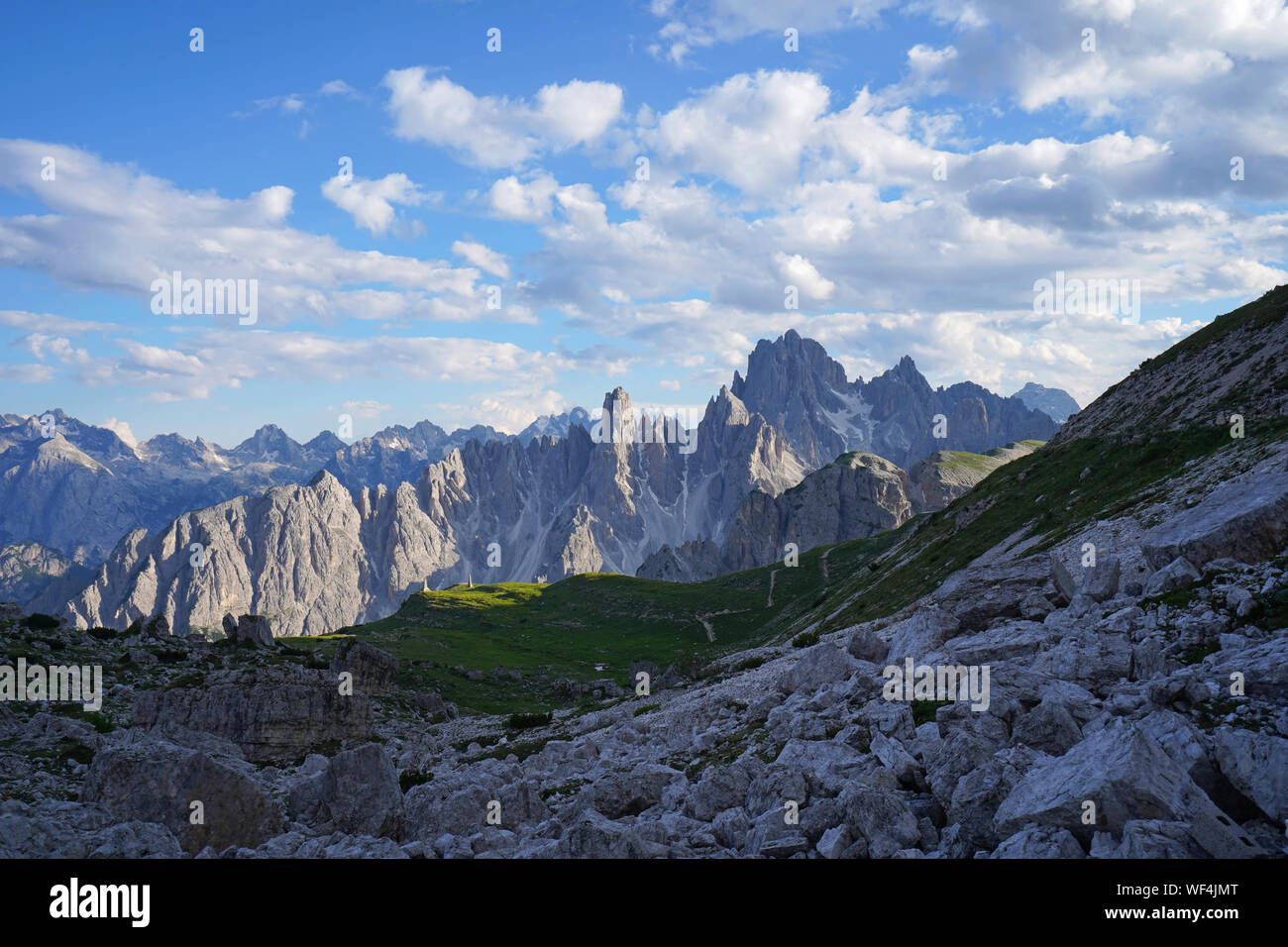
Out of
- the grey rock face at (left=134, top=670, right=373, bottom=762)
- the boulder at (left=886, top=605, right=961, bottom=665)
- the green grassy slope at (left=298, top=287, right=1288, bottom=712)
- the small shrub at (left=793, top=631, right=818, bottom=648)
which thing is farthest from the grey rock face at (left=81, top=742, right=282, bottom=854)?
the green grassy slope at (left=298, top=287, right=1288, bottom=712)

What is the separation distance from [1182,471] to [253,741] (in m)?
60.0

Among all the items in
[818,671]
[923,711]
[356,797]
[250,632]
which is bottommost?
[250,632]

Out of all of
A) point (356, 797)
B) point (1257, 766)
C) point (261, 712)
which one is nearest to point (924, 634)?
point (1257, 766)

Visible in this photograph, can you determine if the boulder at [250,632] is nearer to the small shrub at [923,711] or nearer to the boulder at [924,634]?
the boulder at [924,634]

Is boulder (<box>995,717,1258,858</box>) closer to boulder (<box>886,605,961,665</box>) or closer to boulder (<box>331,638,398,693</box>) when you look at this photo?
boulder (<box>886,605,961,665</box>)

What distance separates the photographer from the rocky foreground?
44.7 ft

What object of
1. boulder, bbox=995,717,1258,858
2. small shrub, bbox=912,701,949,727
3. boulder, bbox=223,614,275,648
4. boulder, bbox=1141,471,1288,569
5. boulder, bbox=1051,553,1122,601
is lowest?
boulder, bbox=223,614,275,648

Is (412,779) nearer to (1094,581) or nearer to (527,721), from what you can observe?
(527,721)

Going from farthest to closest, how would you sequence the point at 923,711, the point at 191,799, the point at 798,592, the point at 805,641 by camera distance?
1. the point at 798,592
2. the point at 805,641
3. the point at 191,799
4. the point at 923,711

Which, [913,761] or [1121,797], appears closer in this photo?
[1121,797]

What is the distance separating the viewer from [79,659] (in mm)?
54094

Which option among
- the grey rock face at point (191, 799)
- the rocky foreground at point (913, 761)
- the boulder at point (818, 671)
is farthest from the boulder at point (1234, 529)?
the grey rock face at point (191, 799)

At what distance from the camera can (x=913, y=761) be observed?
60.8ft
